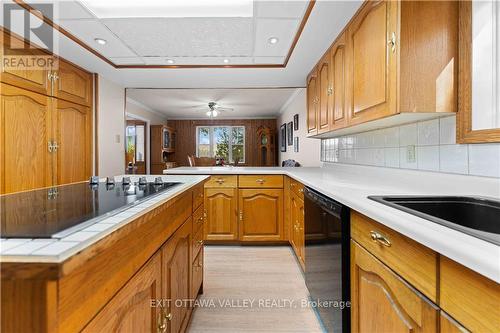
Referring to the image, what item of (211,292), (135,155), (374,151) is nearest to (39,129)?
(211,292)

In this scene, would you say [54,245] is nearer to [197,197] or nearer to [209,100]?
[197,197]

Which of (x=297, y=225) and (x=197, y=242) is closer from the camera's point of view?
(x=197, y=242)

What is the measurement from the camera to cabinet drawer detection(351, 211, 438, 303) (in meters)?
0.71

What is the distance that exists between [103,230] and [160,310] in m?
0.62

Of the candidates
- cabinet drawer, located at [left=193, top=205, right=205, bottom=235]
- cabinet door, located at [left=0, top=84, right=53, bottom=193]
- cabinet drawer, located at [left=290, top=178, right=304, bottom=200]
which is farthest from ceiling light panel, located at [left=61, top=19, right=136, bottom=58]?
cabinet drawer, located at [left=290, top=178, right=304, bottom=200]

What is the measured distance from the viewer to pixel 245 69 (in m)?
3.09

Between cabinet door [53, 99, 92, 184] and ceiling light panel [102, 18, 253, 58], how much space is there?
104 centimetres

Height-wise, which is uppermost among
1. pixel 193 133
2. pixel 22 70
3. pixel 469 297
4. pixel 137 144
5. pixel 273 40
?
pixel 273 40

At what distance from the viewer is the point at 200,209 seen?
1.98m

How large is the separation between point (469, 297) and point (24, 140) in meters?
3.04

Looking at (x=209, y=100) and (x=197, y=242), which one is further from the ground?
(x=209, y=100)

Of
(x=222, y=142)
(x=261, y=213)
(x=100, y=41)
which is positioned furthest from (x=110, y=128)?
(x=222, y=142)

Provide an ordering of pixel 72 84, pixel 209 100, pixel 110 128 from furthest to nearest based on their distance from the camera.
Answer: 1. pixel 209 100
2. pixel 110 128
3. pixel 72 84

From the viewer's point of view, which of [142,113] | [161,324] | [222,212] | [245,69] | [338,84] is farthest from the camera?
[142,113]
